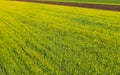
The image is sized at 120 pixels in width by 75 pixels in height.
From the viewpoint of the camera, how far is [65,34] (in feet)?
51.8

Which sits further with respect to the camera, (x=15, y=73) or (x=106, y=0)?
(x=106, y=0)

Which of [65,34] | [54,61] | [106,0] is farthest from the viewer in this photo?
[106,0]

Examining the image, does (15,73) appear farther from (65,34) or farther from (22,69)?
(65,34)

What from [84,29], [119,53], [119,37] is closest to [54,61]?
[119,53]

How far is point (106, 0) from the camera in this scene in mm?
47531

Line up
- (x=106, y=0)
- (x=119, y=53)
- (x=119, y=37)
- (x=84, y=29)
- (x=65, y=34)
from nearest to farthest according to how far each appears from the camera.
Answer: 1. (x=119, y=53)
2. (x=119, y=37)
3. (x=65, y=34)
4. (x=84, y=29)
5. (x=106, y=0)

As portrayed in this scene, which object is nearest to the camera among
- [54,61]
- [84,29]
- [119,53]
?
[54,61]

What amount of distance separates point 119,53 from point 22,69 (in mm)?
4821

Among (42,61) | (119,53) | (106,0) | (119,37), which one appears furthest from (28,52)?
(106,0)

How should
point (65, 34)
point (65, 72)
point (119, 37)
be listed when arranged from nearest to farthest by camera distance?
point (65, 72), point (119, 37), point (65, 34)

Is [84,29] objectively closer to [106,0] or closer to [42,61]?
[42,61]

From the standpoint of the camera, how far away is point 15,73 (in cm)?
914

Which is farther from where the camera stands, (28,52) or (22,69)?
(28,52)

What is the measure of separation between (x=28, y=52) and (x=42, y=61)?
163 cm
